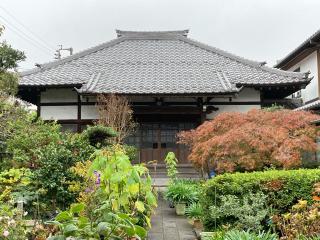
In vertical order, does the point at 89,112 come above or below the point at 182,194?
above

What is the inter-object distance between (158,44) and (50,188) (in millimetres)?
13676

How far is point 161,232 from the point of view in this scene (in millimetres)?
8781

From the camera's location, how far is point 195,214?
31.8ft

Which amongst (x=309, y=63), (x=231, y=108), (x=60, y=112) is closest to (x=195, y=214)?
(x=231, y=108)

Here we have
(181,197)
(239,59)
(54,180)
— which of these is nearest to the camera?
(54,180)

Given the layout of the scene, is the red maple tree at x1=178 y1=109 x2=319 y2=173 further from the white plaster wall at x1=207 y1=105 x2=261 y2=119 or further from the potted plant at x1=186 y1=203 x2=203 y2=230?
the white plaster wall at x1=207 y1=105 x2=261 y2=119

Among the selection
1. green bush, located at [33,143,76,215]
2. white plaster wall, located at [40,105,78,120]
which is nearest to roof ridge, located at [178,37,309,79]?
white plaster wall, located at [40,105,78,120]

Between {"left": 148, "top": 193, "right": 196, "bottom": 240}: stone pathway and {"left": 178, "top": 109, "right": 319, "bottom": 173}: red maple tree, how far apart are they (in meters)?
1.86

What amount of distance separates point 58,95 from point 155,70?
420cm

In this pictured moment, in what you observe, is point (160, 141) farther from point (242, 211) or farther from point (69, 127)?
point (242, 211)

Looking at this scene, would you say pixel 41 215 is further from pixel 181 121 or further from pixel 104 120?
pixel 181 121

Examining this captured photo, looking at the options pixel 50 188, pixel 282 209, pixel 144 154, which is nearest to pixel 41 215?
pixel 50 188

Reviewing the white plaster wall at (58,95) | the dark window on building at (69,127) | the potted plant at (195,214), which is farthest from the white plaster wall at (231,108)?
the potted plant at (195,214)

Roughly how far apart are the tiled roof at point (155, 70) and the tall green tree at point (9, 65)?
10.1ft
